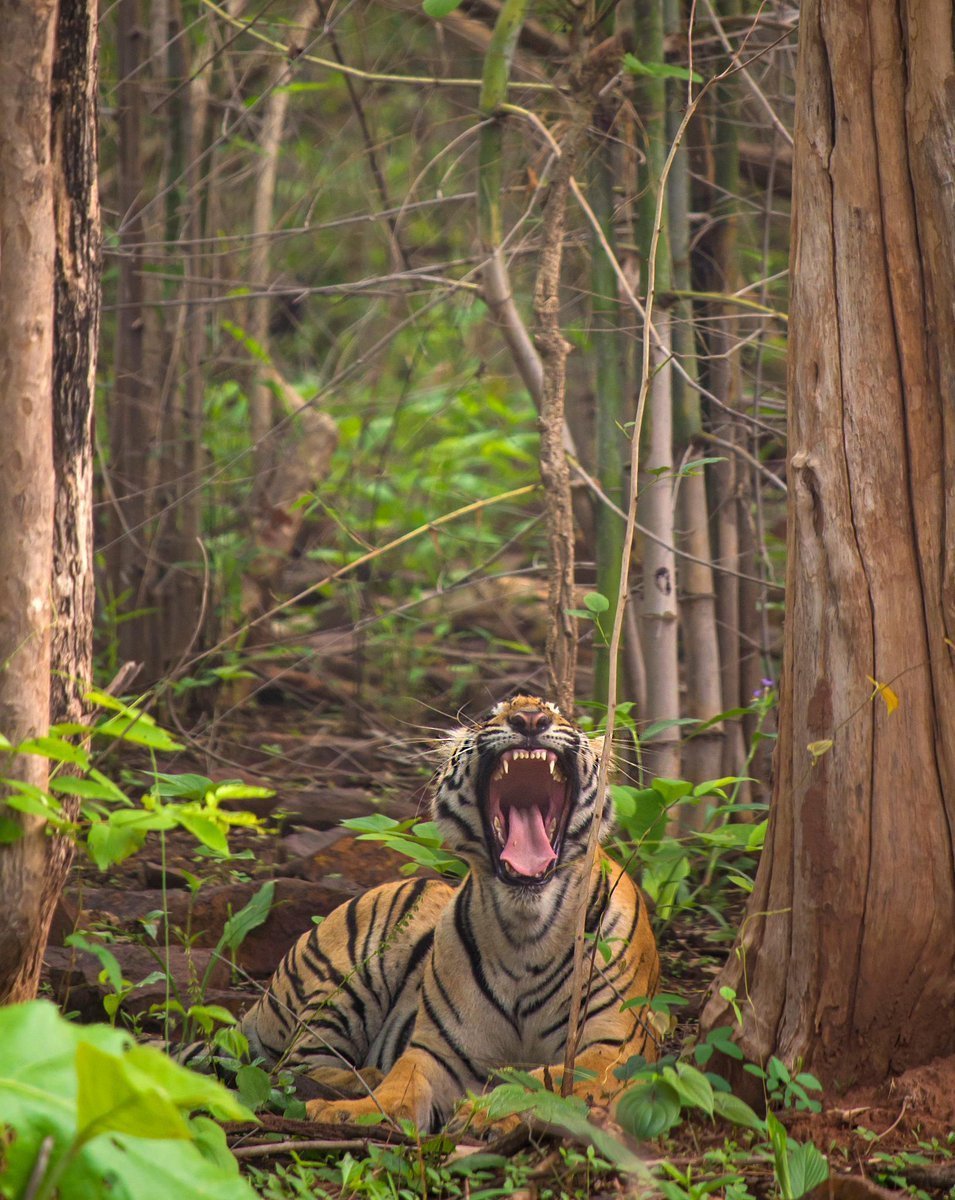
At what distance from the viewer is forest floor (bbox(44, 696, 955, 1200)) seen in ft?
8.86

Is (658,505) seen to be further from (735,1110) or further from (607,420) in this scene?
(735,1110)

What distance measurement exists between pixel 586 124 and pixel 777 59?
181 centimetres

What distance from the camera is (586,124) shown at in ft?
14.6

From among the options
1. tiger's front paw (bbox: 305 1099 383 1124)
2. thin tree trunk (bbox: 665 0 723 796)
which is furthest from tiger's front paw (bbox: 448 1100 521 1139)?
thin tree trunk (bbox: 665 0 723 796)

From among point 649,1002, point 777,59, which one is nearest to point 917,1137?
point 649,1002

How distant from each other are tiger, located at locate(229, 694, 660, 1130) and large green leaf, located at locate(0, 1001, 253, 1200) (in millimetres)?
1837

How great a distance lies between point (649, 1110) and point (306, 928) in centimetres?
219

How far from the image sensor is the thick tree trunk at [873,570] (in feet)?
9.42

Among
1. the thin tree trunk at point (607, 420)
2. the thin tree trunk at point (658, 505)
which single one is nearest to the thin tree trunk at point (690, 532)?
the thin tree trunk at point (658, 505)

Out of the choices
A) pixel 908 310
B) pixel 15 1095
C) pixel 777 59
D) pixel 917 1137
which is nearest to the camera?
pixel 15 1095

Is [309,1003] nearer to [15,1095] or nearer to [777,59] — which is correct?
[15,1095]

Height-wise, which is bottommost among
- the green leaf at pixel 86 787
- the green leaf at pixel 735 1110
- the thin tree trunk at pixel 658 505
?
the green leaf at pixel 735 1110

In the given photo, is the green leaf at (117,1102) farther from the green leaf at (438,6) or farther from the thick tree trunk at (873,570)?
the green leaf at (438,6)

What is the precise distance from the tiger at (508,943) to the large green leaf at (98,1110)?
6.03 ft
